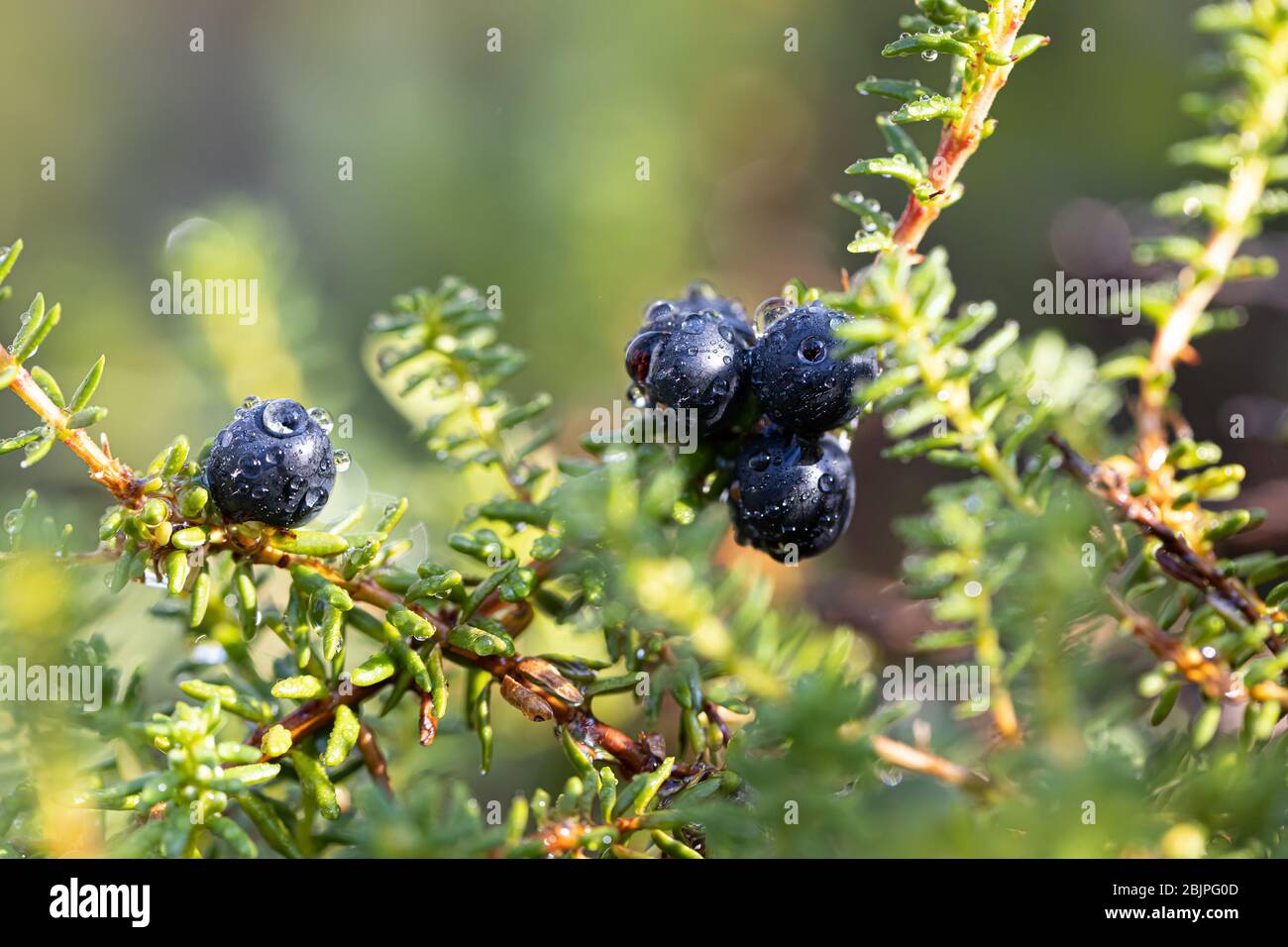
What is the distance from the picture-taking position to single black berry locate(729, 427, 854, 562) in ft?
3.97

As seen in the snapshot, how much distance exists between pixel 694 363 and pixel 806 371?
0.44 ft

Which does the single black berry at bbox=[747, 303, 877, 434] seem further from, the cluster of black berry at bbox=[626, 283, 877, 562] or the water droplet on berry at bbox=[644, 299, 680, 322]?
the water droplet on berry at bbox=[644, 299, 680, 322]

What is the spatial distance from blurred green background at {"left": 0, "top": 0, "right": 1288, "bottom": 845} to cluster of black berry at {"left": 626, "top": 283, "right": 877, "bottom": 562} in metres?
0.81

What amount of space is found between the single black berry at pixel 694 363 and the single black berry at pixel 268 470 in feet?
1.26

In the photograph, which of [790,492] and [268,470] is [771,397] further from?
[268,470]

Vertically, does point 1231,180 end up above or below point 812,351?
above

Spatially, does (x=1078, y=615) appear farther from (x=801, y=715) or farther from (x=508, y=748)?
(x=508, y=748)

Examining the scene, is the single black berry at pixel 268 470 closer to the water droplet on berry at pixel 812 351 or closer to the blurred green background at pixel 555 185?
the water droplet on berry at pixel 812 351

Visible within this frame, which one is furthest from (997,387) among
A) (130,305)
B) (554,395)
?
(130,305)

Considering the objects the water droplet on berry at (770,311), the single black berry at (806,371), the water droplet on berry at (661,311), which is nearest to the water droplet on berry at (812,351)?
the single black berry at (806,371)

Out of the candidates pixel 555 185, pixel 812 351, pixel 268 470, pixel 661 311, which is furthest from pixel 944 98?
pixel 555 185

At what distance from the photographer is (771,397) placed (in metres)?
1.16

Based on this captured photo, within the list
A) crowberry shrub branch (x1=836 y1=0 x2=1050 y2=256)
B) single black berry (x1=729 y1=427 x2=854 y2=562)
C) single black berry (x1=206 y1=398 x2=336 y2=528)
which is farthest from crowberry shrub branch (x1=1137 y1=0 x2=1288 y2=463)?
single black berry (x1=206 y1=398 x2=336 y2=528)
